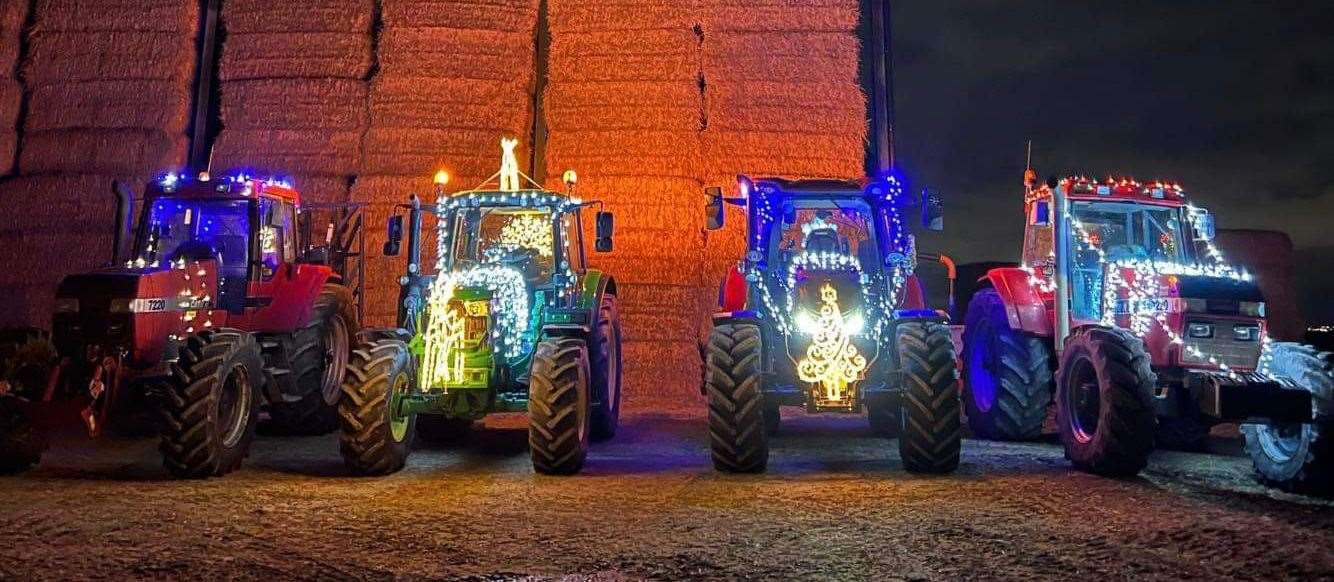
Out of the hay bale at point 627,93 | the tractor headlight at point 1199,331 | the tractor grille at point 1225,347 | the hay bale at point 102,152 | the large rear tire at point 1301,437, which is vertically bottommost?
the large rear tire at point 1301,437

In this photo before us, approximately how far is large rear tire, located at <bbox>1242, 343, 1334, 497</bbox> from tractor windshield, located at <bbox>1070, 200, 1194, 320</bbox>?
4.72ft

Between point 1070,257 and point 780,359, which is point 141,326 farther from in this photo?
point 1070,257

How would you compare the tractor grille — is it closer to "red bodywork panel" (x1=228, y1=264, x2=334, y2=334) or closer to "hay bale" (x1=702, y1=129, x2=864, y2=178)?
"hay bale" (x1=702, y1=129, x2=864, y2=178)

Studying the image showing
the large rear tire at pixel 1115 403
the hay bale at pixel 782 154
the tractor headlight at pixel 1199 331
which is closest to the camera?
the large rear tire at pixel 1115 403

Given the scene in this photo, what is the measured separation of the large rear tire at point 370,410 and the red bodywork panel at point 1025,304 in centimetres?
498

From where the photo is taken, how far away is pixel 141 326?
7.07m

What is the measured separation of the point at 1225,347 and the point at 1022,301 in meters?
1.65

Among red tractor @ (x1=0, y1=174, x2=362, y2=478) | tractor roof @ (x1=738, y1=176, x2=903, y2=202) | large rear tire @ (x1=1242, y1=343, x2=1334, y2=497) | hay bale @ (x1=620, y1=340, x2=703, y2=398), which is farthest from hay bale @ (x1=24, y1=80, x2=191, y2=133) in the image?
large rear tire @ (x1=1242, y1=343, x2=1334, y2=497)

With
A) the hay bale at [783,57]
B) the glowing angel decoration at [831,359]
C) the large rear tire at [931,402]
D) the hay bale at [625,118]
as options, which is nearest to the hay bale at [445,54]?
the hay bale at [625,118]

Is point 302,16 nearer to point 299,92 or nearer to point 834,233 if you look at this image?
point 299,92

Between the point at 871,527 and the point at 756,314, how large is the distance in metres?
2.23

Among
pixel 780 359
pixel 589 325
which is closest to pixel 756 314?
pixel 780 359

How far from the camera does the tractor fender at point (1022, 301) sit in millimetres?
7855

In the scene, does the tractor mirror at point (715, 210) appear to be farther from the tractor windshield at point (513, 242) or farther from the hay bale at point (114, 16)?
the hay bale at point (114, 16)
